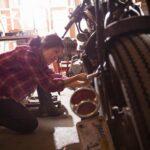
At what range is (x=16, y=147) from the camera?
189cm

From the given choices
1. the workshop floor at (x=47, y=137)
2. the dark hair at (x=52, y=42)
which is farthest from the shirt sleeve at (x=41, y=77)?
the workshop floor at (x=47, y=137)

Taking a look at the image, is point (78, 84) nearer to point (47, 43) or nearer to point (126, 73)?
point (47, 43)

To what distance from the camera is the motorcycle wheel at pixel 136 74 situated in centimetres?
70

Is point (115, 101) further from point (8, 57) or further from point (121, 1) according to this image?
point (8, 57)

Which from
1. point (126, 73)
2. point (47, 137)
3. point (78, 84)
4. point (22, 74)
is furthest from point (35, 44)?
point (126, 73)

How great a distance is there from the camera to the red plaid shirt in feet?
6.98

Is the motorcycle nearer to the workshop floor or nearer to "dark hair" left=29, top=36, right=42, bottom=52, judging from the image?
the workshop floor

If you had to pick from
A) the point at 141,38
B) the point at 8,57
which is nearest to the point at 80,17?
the point at 8,57

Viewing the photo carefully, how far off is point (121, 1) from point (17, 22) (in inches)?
205

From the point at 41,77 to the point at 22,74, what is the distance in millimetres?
148

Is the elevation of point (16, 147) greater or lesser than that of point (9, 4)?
lesser

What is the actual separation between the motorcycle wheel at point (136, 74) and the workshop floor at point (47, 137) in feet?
3.30

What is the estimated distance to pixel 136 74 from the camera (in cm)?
75

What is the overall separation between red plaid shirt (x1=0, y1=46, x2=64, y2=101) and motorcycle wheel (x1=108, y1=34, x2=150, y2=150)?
4.22 ft
